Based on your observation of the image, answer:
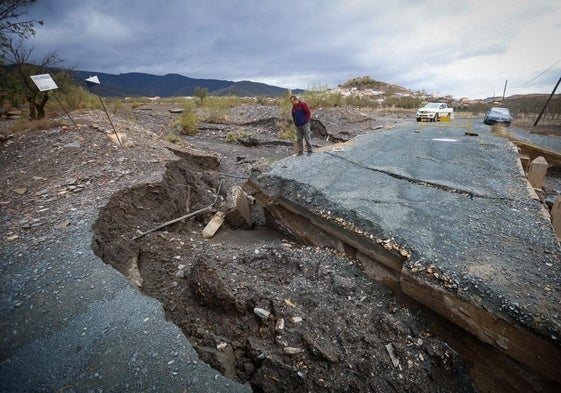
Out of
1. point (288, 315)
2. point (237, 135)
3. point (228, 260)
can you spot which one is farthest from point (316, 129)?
point (288, 315)

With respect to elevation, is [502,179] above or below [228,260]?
above

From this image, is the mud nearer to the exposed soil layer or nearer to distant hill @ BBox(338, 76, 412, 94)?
the exposed soil layer

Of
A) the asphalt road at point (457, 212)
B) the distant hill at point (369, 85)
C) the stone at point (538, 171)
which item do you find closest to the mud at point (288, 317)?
the asphalt road at point (457, 212)

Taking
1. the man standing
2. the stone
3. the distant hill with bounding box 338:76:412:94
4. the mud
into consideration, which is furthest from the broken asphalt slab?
the distant hill with bounding box 338:76:412:94

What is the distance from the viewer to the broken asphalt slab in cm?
214

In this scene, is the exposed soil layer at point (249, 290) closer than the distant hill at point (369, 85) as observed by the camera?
Yes

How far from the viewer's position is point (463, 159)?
6.25 m

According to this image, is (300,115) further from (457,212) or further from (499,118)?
(499,118)

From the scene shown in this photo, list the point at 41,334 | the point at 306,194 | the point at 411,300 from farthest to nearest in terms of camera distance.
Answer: the point at 306,194
the point at 411,300
the point at 41,334

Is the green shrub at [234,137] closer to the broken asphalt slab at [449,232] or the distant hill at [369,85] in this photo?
the broken asphalt slab at [449,232]

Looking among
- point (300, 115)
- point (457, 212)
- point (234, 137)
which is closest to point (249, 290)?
point (457, 212)

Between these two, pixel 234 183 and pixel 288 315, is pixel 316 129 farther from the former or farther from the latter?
pixel 288 315

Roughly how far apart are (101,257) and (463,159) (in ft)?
23.9

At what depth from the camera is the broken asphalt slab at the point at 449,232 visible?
2.14 metres
